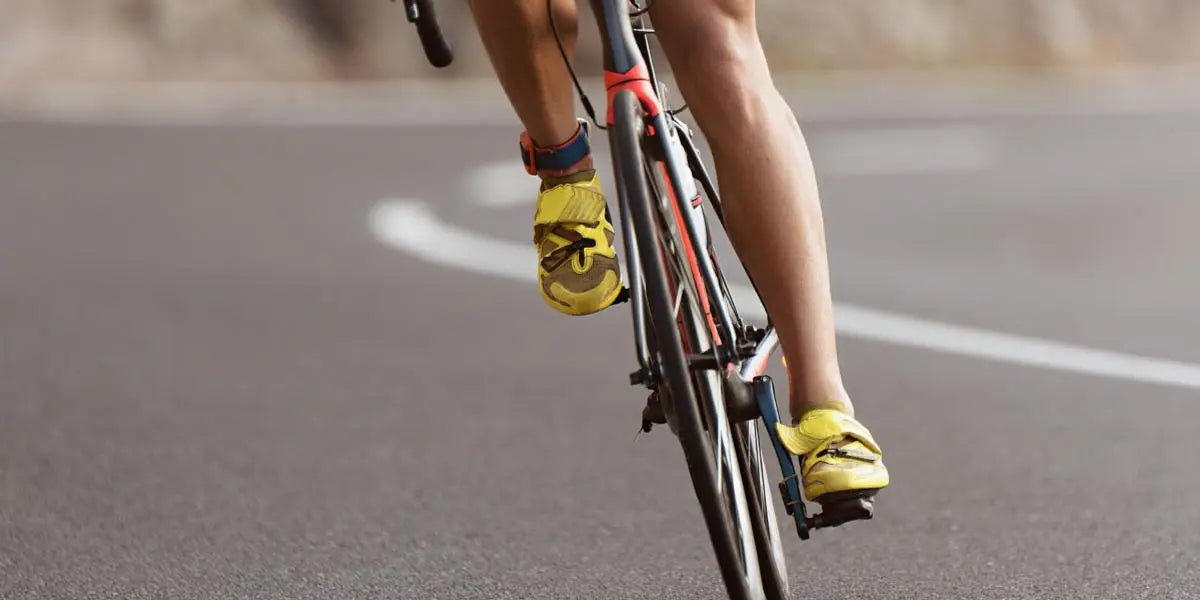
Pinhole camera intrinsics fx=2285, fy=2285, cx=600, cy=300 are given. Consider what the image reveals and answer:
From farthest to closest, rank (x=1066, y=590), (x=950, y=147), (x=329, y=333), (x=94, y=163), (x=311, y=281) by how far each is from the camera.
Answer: (x=950, y=147) → (x=94, y=163) → (x=311, y=281) → (x=329, y=333) → (x=1066, y=590)

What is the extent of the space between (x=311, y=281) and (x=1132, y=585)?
5.51m

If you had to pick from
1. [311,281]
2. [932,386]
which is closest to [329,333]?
[311,281]

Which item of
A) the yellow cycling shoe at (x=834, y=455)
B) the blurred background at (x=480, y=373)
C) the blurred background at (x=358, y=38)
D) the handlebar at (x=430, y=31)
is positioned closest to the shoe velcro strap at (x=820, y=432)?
the yellow cycling shoe at (x=834, y=455)

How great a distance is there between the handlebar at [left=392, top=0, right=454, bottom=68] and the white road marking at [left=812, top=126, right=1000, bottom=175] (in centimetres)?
1072

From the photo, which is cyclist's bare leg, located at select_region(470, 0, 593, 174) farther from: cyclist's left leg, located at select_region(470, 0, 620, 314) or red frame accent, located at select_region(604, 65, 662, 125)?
red frame accent, located at select_region(604, 65, 662, 125)

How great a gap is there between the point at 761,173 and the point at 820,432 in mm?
436

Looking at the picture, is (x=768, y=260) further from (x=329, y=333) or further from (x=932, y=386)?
(x=329, y=333)

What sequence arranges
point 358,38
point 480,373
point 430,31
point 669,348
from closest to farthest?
point 669,348 < point 430,31 < point 480,373 < point 358,38

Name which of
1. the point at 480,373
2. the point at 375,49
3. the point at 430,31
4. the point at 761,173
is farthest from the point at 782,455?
the point at 375,49

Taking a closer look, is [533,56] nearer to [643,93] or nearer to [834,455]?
[643,93]

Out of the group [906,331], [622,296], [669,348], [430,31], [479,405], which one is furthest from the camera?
[906,331]

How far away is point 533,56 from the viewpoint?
4.05 metres

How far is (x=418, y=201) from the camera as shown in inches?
505

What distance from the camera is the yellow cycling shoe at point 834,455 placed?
12.3 ft
